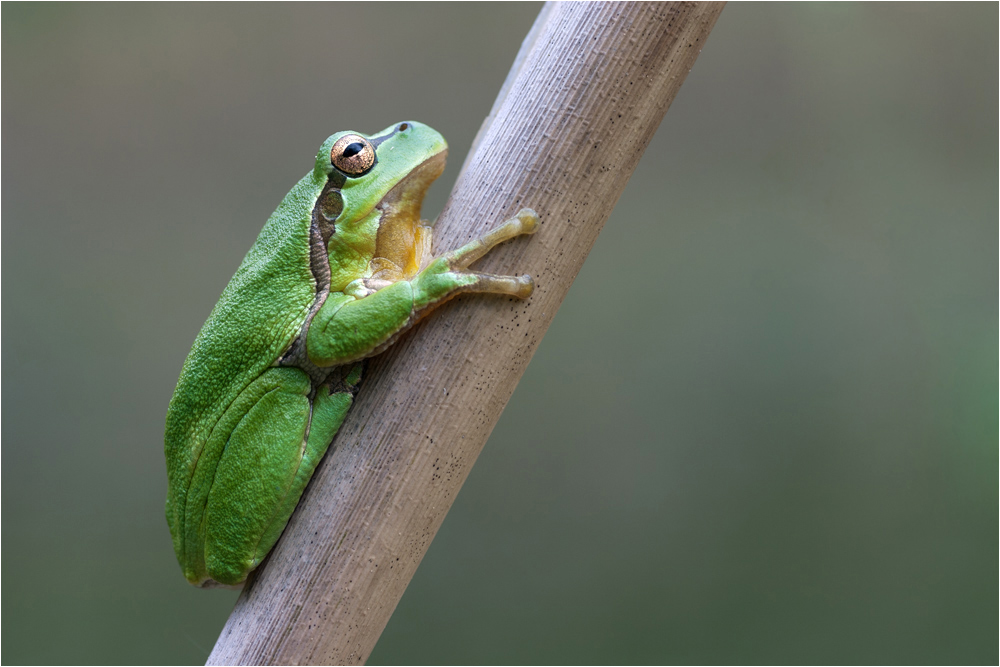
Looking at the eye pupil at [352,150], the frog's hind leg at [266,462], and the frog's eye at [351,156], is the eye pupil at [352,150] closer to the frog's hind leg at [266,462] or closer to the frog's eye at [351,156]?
the frog's eye at [351,156]

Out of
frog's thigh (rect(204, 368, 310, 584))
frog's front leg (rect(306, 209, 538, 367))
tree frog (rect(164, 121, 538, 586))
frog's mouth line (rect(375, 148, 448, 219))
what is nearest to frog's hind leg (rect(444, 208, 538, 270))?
frog's front leg (rect(306, 209, 538, 367))

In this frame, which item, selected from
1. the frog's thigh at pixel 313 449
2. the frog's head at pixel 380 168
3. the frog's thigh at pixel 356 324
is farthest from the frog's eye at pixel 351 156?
the frog's thigh at pixel 313 449

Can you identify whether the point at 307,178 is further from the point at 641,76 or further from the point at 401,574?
the point at 401,574

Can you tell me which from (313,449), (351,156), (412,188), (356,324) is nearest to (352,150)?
(351,156)

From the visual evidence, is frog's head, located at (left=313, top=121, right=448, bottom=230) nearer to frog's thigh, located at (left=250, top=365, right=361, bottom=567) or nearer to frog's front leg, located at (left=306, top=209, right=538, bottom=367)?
frog's front leg, located at (left=306, top=209, right=538, bottom=367)

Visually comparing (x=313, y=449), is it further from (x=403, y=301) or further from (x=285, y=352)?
(x=403, y=301)

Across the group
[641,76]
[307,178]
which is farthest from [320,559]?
[641,76]
